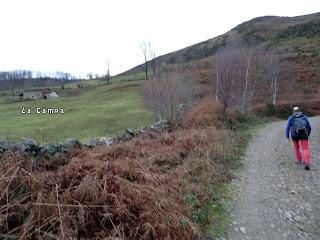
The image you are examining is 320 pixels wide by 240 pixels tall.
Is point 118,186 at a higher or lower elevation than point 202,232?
higher

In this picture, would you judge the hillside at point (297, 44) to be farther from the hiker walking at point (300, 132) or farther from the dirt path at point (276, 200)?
the dirt path at point (276, 200)

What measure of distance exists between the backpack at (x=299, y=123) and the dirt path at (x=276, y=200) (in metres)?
1.24

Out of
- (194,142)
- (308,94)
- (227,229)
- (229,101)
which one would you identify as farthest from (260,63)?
(227,229)

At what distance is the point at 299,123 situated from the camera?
1080 centimetres

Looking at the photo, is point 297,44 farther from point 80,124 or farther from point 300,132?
point 300,132

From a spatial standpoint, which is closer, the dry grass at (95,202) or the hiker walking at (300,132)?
the dry grass at (95,202)

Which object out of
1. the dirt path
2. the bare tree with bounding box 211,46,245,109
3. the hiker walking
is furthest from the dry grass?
the bare tree with bounding box 211,46,245,109

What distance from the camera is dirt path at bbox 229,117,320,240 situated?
600cm

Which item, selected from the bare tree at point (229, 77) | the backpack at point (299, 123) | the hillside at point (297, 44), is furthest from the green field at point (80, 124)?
the backpack at point (299, 123)

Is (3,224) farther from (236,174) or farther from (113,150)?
(236,174)

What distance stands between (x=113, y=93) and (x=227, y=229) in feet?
213

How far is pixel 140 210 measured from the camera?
5.39 metres

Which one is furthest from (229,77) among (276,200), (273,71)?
(276,200)

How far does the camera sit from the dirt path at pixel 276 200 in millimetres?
6004
